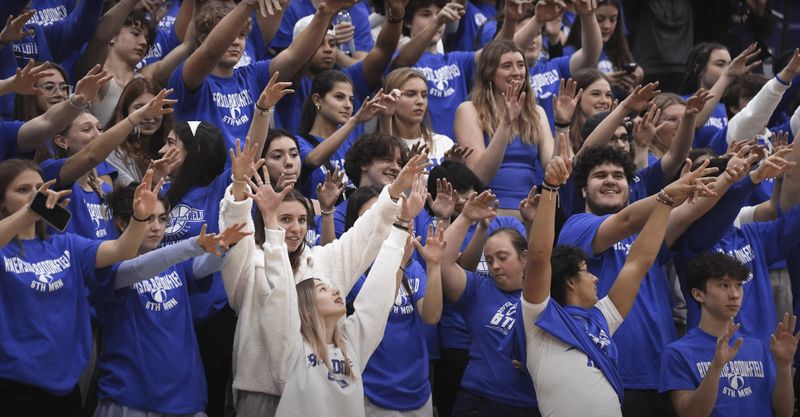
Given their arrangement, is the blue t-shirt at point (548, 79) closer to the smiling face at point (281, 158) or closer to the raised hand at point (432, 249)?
the smiling face at point (281, 158)

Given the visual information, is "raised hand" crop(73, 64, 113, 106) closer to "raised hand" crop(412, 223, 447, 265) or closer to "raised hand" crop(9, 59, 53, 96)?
"raised hand" crop(9, 59, 53, 96)

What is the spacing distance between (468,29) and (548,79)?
1162 millimetres

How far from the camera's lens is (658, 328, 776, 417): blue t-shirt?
575 centimetres

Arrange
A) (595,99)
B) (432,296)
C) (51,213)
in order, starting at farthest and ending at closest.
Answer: (595,99) → (432,296) → (51,213)

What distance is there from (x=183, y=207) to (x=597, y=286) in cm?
201

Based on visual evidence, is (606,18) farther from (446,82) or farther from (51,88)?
(51,88)

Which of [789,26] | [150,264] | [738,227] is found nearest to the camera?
[150,264]

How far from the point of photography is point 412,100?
7.07 meters

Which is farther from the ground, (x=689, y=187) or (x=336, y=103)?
(x=689, y=187)

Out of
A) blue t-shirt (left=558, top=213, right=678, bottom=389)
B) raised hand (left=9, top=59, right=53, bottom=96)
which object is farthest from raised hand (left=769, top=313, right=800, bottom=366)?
raised hand (left=9, top=59, right=53, bottom=96)

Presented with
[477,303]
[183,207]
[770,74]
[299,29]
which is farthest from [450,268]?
[770,74]

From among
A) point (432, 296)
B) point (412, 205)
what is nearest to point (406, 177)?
point (412, 205)

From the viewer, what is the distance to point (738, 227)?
676 cm

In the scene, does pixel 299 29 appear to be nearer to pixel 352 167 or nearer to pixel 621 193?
pixel 352 167
